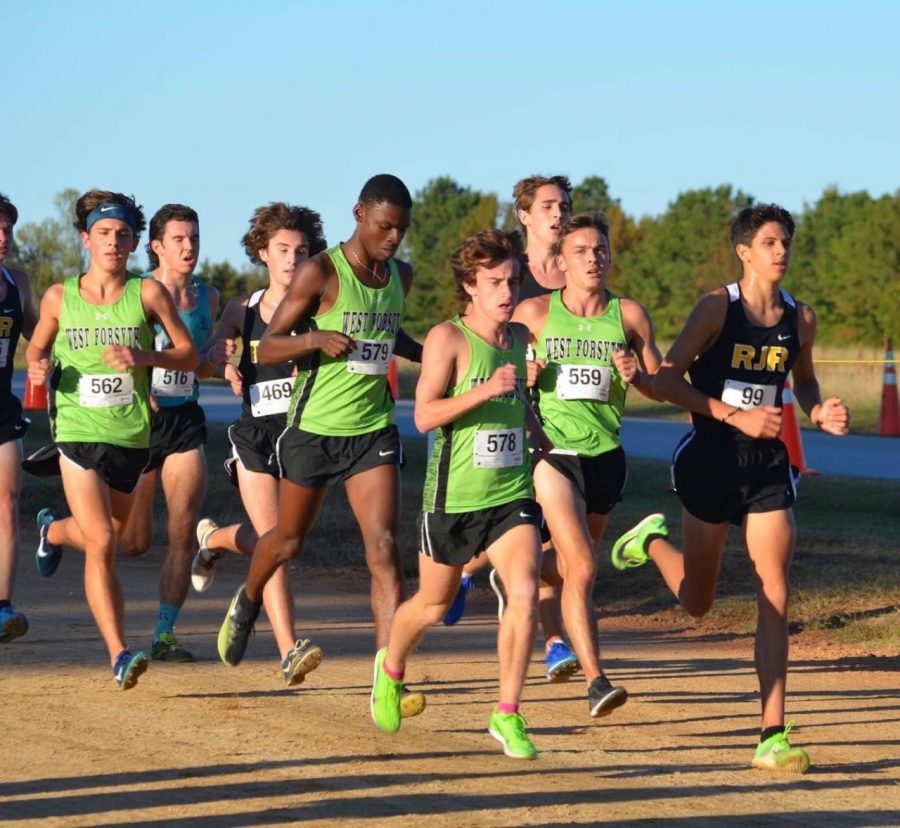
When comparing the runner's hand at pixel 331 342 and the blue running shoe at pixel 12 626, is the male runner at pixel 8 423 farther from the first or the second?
the runner's hand at pixel 331 342

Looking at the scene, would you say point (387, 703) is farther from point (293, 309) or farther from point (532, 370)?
point (293, 309)

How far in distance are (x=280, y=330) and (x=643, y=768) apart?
2.43 m

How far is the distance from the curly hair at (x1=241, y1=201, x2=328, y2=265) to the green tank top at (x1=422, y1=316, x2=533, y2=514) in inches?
81.0

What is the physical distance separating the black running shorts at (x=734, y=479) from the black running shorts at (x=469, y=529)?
2.80 feet

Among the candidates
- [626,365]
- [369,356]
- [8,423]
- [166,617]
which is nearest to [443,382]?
[369,356]

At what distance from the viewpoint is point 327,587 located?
1258 cm

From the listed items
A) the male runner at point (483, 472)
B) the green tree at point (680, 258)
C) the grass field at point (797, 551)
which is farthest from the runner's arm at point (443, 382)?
the green tree at point (680, 258)

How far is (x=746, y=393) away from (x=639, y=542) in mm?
1603

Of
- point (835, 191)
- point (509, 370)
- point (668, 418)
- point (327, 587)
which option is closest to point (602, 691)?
point (509, 370)

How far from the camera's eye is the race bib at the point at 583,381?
8055mm

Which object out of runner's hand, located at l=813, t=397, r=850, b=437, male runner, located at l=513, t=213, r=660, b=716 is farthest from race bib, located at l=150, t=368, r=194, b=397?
runner's hand, located at l=813, t=397, r=850, b=437

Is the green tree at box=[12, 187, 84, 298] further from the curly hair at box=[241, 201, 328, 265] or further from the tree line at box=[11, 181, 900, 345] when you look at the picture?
the curly hair at box=[241, 201, 328, 265]

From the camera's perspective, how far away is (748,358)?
24.4 ft

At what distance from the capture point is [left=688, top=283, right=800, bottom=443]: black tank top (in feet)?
24.3
